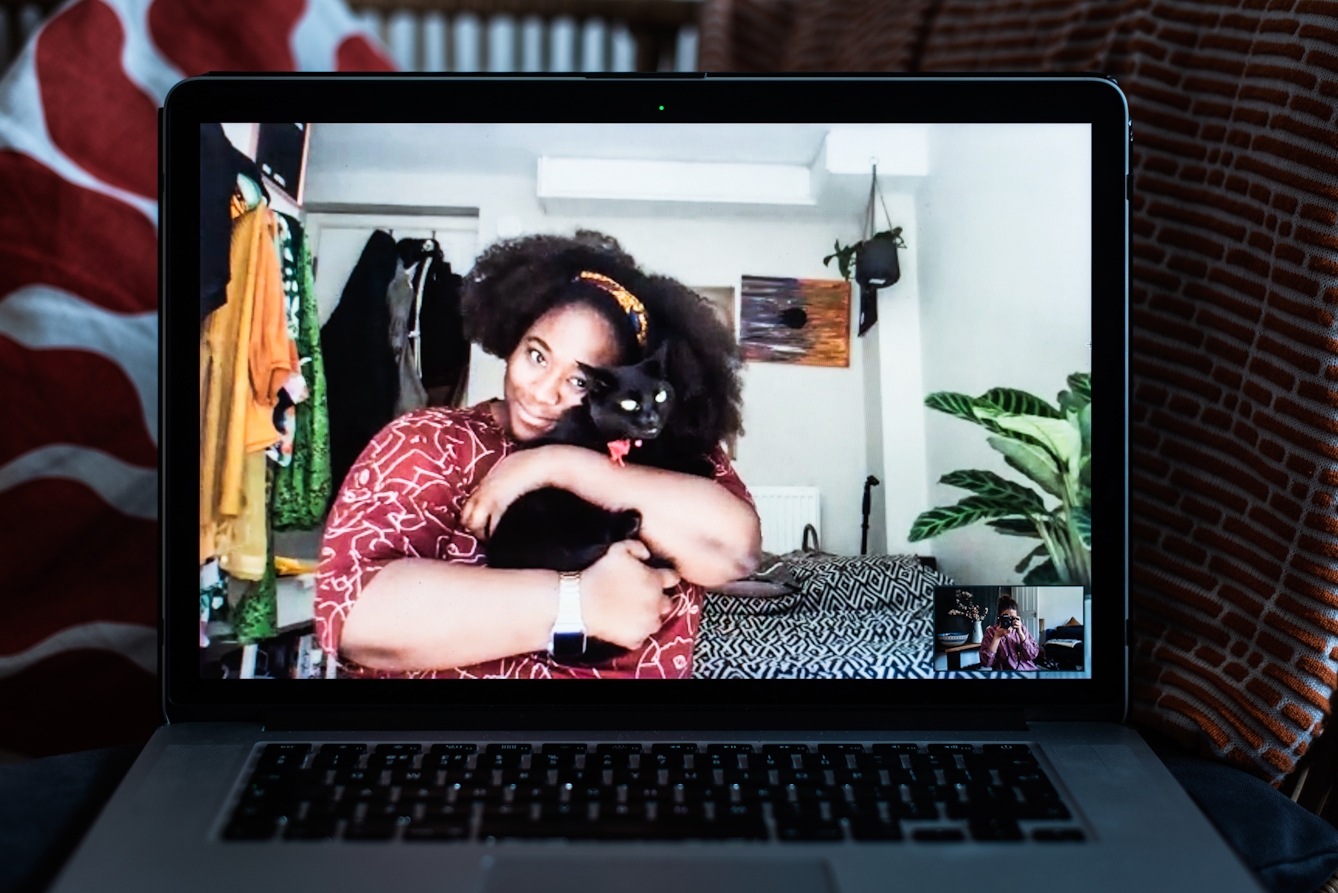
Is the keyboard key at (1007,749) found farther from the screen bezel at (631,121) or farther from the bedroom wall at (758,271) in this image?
the bedroom wall at (758,271)

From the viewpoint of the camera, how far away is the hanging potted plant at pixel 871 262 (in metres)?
0.67

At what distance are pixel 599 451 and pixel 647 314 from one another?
96 mm

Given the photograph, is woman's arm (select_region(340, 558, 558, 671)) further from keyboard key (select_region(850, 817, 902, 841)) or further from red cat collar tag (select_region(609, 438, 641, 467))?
keyboard key (select_region(850, 817, 902, 841))

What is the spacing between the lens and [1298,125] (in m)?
0.69

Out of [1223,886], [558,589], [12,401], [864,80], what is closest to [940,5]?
[864,80]

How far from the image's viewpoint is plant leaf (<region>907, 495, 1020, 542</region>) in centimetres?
68

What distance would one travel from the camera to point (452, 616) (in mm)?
669

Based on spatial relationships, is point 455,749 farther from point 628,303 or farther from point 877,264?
point 877,264

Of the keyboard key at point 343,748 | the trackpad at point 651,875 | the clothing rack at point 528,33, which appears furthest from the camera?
the clothing rack at point 528,33

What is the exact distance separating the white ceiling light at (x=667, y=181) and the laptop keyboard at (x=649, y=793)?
0.35 meters

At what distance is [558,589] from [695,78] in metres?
0.34

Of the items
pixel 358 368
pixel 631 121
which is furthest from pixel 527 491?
pixel 631 121

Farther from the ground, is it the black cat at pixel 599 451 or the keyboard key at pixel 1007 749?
the black cat at pixel 599 451

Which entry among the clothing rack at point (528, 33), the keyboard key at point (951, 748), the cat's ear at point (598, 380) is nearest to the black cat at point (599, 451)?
the cat's ear at point (598, 380)
